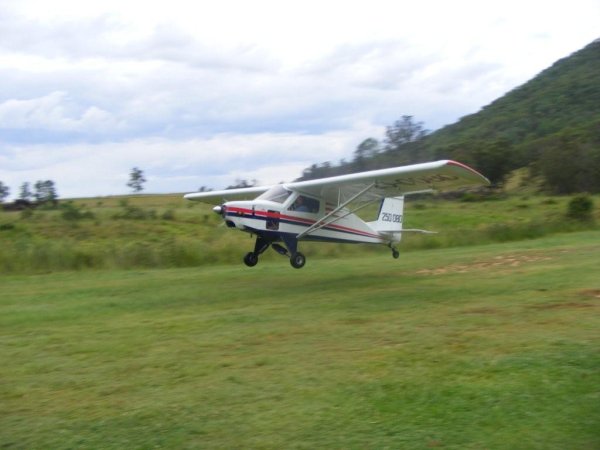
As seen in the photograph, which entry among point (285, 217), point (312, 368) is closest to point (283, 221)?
point (285, 217)

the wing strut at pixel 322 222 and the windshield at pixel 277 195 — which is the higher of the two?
the windshield at pixel 277 195

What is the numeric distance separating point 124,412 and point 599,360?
16.1 feet

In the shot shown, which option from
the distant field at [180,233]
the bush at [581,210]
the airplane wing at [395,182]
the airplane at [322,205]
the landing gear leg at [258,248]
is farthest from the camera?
the bush at [581,210]

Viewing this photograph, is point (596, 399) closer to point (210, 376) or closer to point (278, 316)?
point (210, 376)

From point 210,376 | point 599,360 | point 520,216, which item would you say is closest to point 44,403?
point 210,376

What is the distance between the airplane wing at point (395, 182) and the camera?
15617 millimetres

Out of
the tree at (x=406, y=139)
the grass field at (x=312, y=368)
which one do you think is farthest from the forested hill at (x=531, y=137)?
the grass field at (x=312, y=368)

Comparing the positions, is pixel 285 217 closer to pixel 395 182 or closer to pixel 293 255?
pixel 293 255

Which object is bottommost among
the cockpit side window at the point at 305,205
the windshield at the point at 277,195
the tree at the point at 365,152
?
the cockpit side window at the point at 305,205

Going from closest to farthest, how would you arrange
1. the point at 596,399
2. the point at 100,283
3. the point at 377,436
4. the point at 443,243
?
the point at 377,436, the point at 596,399, the point at 100,283, the point at 443,243

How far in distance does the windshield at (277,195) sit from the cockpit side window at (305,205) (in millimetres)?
288

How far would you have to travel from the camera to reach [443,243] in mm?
29109

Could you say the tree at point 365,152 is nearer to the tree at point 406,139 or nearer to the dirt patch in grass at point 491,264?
the tree at point 406,139

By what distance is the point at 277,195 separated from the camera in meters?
18.8
